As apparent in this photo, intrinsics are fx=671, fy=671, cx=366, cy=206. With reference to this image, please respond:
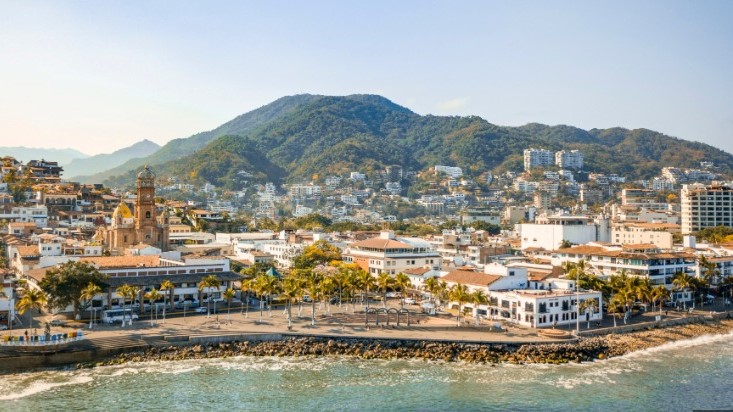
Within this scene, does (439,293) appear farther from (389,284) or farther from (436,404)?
(436,404)

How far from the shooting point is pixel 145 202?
251ft

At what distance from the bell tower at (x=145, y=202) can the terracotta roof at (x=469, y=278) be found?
118 ft

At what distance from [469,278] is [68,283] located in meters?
31.5

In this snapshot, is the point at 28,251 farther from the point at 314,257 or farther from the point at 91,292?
the point at 314,257

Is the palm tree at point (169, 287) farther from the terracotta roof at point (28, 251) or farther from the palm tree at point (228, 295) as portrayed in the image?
the terracotta roof at point (28, 251)

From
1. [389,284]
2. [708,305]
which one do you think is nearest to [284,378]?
[389,284]

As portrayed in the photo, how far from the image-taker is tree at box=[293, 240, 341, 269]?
78.4 metres

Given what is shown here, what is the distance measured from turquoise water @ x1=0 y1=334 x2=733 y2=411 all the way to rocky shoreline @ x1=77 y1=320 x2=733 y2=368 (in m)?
0.95

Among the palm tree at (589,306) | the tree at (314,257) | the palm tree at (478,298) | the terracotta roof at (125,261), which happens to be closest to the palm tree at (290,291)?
the palm tree at (478,298)

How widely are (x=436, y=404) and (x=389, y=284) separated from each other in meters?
21.4

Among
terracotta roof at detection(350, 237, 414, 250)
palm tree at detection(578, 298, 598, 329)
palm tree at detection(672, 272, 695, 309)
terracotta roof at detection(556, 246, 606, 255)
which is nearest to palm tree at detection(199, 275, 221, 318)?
terracotta roof at detection(350, 237, 414, 250)

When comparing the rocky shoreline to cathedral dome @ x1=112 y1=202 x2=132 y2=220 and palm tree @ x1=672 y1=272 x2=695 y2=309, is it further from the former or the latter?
cathedral dome @ x1=112 y1=202 x2=132 y2=220

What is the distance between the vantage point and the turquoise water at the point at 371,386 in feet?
112

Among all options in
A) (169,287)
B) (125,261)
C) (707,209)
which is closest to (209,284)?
(169,287)
